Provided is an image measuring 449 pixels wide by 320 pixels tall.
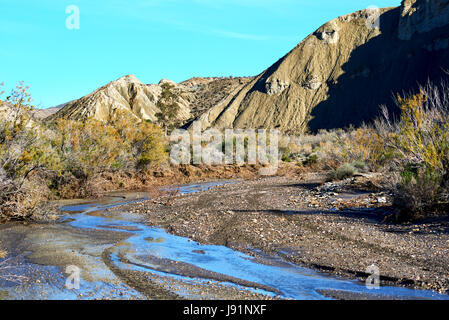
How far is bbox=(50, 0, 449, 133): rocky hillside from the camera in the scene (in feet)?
227

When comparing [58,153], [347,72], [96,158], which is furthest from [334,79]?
[58,153]

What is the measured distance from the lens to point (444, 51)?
6438cm

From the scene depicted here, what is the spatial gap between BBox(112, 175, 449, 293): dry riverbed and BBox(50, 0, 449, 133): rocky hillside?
5695 cm

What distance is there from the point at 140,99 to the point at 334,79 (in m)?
41.4

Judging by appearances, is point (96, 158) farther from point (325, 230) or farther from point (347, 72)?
point (347, 72)

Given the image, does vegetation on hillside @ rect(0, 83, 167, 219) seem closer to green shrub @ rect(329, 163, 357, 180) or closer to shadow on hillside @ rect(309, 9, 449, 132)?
green shrub @ rect(329, 163, 357, 180)

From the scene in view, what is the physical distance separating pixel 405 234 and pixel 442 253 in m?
1.50

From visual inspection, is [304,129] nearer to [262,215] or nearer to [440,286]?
[262,215]

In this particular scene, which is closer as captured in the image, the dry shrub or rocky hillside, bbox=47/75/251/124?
the dry shrub

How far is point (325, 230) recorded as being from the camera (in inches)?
371

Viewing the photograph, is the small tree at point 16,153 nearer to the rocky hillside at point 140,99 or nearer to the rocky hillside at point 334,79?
the rocky hillside at point 140,99

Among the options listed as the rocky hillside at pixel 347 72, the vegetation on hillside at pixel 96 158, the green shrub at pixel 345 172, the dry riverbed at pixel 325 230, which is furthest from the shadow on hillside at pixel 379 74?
the dry riverbed at pixel 325 230

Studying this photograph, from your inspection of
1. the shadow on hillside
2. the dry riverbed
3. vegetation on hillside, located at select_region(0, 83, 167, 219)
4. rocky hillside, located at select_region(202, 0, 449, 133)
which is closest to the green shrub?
the dry riverbed
